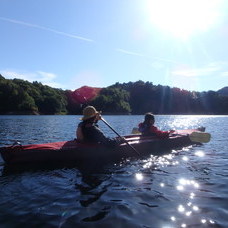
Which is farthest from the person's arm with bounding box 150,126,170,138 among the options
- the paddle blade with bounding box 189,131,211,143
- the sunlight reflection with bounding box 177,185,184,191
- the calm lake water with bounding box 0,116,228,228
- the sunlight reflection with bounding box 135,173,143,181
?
the sunlight reflection with bounding box 177,185,184,191

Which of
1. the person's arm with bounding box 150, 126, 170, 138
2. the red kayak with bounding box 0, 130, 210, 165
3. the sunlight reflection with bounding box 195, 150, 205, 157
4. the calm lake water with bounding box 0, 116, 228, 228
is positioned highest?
the person's arm with bounding box 150, 126, 170, 138

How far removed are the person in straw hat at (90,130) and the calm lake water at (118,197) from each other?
98 centimetres

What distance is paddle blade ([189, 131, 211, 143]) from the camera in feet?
44.7

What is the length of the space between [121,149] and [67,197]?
448 centimetres

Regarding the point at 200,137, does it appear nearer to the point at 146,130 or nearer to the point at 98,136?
the point at 146,130

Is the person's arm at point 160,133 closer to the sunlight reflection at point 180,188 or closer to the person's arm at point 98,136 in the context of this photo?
the person's arm at point 98,136

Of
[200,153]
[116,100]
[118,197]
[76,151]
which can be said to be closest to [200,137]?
[200,153]

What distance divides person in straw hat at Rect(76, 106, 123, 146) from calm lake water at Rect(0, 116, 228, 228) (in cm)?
98

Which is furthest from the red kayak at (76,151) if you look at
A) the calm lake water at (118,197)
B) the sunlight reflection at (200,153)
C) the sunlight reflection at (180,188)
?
the sunlight reflection at (180,188)

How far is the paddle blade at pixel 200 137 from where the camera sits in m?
13.6

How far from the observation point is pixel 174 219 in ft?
15.9

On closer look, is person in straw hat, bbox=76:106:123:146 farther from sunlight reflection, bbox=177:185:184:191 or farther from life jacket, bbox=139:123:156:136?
sunlight reflection, bbox=177:185:184:191

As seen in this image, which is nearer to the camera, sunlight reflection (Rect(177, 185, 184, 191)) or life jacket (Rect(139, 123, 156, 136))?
sunlight reflection (Rect(177, 185, 184, 191))

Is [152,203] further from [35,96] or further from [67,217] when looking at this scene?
[35,96]
